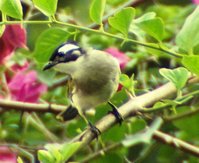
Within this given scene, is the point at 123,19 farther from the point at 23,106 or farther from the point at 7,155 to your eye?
the point at 7,155

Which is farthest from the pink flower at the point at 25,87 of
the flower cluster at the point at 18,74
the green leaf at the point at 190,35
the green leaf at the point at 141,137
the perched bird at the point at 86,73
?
the green leaf at the point at 190,35

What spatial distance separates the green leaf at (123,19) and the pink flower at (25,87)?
0.41 m

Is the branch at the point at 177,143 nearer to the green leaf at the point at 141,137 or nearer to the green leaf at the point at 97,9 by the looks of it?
the green leaf at the point at 141,137

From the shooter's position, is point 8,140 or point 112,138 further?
point 8,140

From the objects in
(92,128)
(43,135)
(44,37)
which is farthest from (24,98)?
(92,128)

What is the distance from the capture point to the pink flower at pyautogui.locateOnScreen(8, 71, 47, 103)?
4.22ft

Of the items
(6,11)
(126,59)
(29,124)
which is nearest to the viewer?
(6,11)

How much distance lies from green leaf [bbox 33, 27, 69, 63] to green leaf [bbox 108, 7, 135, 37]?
87mm

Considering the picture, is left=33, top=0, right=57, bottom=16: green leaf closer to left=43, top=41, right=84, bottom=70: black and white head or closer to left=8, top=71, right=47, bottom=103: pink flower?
left=43, top=41, right=84, bottom=70: black and white head

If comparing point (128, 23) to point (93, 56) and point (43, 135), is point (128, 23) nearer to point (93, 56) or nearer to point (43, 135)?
point (93, 56)

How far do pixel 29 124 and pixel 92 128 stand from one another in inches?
20.4

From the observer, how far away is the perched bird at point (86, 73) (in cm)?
112

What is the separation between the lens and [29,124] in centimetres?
143

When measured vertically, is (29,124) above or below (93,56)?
below
